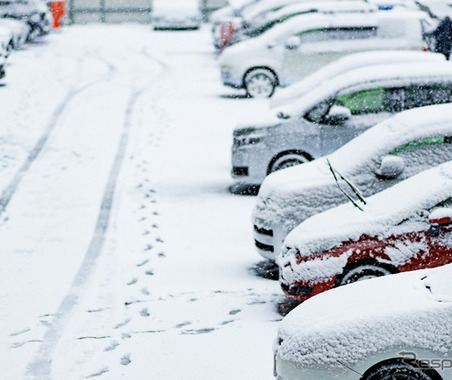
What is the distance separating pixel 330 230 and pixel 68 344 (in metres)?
2.48

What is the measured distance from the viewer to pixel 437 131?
9.02 metres

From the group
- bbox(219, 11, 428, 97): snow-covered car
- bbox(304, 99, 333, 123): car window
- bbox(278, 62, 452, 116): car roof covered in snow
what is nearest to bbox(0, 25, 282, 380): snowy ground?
bbox(219, 11, 428, 97): snow-covered car

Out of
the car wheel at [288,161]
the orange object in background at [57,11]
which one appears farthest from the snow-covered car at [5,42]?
the car wheel at [288,161]

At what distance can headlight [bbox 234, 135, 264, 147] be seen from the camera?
481 inches

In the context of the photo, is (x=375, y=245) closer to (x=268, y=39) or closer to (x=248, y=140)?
(x=248, y=140)

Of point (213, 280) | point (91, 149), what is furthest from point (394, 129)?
point (91, 149)

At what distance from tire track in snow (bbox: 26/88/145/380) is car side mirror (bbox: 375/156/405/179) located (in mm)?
3249

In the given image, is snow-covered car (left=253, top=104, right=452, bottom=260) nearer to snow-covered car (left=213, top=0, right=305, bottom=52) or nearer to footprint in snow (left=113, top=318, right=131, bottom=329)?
footprint in snow (left=113, top=318, right=131, bottom=329)

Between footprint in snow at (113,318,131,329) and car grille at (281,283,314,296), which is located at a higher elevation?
car grille at (281,283,314,296)

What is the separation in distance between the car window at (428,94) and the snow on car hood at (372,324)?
19.7 feet

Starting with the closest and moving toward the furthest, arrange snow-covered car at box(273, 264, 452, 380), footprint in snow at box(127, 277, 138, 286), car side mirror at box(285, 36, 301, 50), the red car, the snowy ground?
snow-covered car at box(273, 264, 452, 380)
the snowy ground
the red car
footprint in snow at box(127, 277, 138, 286)
car side mirror at box(285, 36, 301, 50)

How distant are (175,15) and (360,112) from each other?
21.1 m

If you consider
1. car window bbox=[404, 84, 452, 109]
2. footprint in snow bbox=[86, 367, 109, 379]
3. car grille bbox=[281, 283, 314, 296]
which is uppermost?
car window bbox=[404, 84, 452, 109]

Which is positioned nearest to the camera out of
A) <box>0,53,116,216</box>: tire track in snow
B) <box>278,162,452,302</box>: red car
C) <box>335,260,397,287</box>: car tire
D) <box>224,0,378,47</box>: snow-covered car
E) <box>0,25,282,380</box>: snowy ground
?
<box>0,25,282,380</box>: snowy ground
